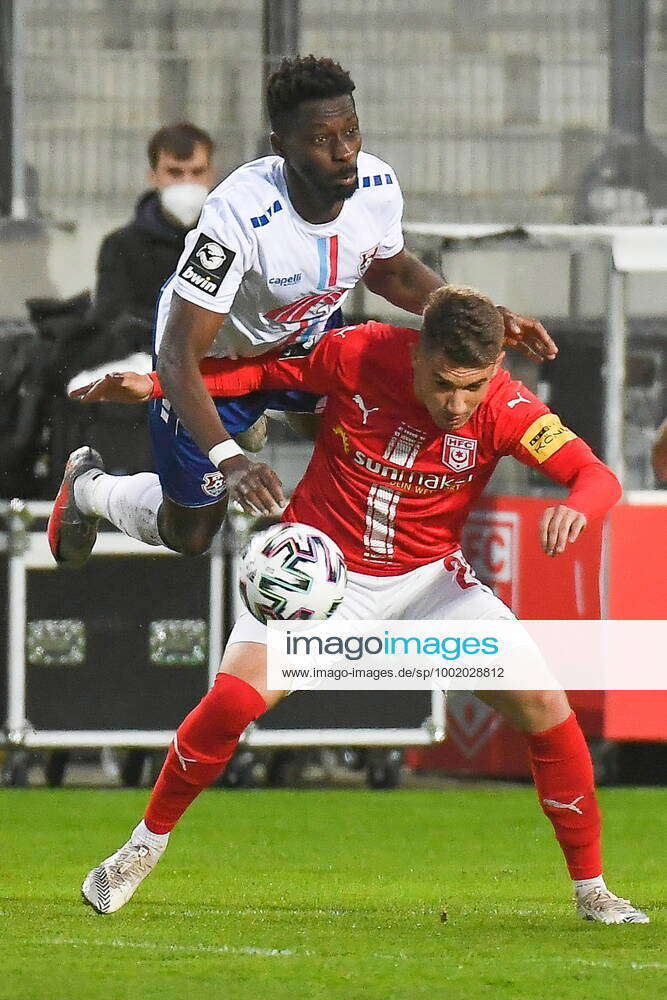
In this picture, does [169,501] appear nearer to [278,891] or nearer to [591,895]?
[278,891]

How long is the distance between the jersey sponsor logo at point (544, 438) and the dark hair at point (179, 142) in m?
3.70

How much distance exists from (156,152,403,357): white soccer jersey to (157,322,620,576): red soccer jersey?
306mm

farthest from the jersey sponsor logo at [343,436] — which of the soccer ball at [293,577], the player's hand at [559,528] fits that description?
the player's hand at [559,528]

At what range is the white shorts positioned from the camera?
5977 millimetres

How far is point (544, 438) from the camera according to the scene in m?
5.76

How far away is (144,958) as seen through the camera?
5.25 metres

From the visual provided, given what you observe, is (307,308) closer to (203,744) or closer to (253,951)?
(203,744)

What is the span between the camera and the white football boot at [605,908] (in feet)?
19.1

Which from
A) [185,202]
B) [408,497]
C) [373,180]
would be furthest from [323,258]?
[185,202]

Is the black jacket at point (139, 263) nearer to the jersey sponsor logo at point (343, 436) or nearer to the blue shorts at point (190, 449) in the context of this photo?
the blue shorts at point (190, 449)

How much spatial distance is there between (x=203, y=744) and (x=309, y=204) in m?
1.67

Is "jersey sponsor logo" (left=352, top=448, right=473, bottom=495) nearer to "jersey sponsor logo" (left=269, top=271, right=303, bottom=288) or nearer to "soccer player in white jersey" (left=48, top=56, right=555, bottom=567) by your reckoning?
"soccer player in white jersey" (left=48, top=56, right=555, bottom=567)

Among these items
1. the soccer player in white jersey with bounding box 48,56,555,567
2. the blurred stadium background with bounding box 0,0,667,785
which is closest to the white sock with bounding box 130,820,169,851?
the soccer player in white jersey with bounding box 48,56,555,567

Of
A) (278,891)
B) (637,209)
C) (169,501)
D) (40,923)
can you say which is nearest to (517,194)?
(637,209)
